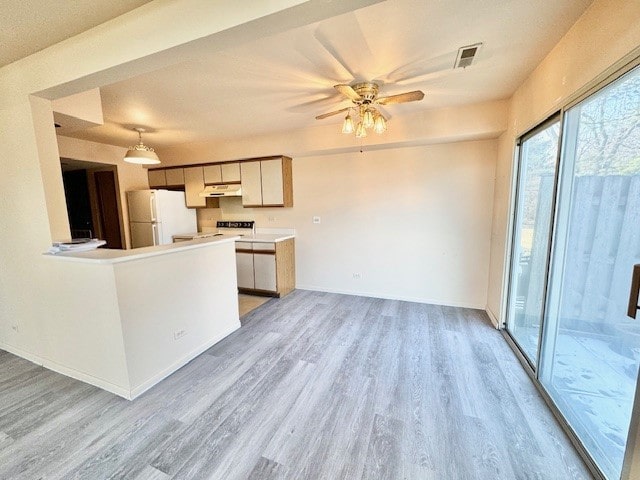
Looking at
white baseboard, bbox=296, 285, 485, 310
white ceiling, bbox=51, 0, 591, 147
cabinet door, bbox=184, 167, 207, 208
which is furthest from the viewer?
cabinet door, bbox=184, 167, 207, 208

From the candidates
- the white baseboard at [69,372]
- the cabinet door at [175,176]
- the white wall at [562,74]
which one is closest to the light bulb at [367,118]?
the white wall at [562,74]

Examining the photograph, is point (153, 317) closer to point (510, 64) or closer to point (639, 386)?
point (639, 386)

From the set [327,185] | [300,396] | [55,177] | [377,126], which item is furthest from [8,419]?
[327,185]

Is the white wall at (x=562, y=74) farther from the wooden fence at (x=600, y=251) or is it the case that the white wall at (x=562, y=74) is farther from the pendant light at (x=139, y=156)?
the pendant light at (x=139, y=156)

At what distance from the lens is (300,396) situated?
2.02m

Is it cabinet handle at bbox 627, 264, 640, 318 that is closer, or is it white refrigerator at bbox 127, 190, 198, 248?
cabinet handle at bbox 627, 264, 640, 318

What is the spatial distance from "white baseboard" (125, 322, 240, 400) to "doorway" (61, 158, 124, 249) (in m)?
3.43

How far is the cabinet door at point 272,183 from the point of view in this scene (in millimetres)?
4215

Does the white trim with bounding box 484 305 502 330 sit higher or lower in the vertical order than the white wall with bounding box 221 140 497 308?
lower

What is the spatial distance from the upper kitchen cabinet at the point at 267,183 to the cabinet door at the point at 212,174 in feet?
1.58

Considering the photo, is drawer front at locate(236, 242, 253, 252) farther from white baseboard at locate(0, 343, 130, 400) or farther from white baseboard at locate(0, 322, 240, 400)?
white baseboard at locate(0, 343, 130, 400)

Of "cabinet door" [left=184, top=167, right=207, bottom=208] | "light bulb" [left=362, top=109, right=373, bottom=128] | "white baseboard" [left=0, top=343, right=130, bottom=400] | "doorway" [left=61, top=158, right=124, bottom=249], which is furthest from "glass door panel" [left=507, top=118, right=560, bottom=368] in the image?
"doorway" [left=61, top=158, right=124, bottom=249]

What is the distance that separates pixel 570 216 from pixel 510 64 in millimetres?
1342

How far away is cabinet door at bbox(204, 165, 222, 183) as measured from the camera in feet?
15.0
